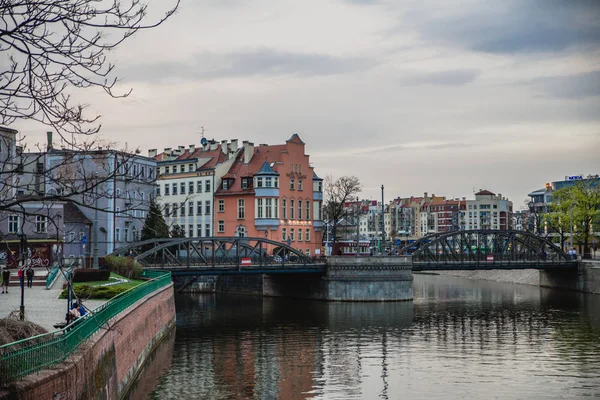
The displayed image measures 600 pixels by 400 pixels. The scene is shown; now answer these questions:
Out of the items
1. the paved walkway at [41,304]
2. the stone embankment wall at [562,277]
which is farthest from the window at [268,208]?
the paved walkway at [41,304]

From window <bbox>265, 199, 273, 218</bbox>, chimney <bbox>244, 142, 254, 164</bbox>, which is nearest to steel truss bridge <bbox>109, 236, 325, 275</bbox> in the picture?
window <bbox>265, 199, 273, 218</bbox>

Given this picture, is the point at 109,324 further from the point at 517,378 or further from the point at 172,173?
the point at 172,173

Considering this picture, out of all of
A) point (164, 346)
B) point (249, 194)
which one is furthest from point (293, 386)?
point (249, 194)

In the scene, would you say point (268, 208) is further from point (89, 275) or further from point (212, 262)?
point (89, 275)

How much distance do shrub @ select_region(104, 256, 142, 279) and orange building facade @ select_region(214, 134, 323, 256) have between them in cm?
3220

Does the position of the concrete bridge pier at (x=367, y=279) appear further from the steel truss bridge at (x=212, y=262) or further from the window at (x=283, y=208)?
the window at (x=283, y=208)

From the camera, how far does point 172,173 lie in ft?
327

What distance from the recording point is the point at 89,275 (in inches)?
1797

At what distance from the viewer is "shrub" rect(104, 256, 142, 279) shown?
176ft

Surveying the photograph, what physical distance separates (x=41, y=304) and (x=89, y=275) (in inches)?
418

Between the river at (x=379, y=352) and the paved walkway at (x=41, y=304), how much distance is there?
13.1 feet

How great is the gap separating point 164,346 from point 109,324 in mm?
16510

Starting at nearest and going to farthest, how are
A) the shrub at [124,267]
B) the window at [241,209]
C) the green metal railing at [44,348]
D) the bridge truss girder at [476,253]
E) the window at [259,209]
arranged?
1. the green metal railing at [44,348]
2. the shrub at [124,267]
3. the bridge truss girder at [476,253]
4. the window at [259,209]
5. the window at [241,209]

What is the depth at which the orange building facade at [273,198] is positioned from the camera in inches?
3420
